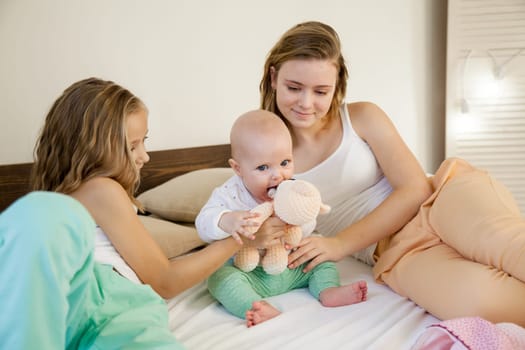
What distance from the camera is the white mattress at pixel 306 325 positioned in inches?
50.1

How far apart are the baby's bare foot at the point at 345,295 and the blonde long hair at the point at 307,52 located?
2.11 feet

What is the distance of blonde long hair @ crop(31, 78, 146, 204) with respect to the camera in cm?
133

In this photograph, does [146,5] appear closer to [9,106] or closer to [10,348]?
[9,106]

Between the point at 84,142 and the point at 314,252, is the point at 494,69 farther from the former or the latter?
the point at 84,142

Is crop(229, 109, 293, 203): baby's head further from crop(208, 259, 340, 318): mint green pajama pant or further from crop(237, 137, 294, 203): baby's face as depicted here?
crop(208, 259, 340, 318): mint green pajama pant

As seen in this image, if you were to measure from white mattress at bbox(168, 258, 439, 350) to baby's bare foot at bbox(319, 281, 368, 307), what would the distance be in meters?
0.02

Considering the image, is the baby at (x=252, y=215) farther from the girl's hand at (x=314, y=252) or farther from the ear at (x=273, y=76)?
the ear at (x=273, y=76)

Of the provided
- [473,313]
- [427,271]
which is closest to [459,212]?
[427,271]

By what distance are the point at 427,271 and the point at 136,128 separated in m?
0.83

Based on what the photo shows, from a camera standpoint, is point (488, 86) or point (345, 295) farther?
point (488, 86)

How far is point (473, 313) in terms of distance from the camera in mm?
1298

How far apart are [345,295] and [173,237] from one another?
0.66 m

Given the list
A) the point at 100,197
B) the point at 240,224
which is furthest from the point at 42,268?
the point at 240,224

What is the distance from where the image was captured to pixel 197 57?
8.91 ft
